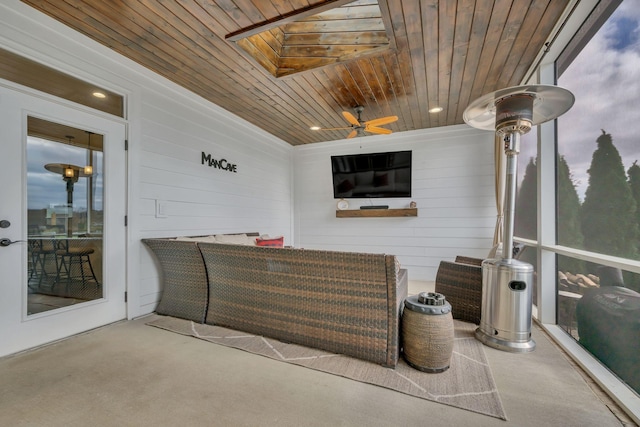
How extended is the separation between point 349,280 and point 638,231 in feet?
6.35

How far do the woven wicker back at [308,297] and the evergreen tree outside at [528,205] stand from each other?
8.23 feet

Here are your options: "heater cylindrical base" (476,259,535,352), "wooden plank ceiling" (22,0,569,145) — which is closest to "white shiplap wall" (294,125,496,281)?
"wooden plank ceiling" (22,0,569,145)

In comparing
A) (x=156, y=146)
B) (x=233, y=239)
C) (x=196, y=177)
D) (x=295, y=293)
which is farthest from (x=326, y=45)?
(x=233, y=239)

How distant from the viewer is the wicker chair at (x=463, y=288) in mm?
2885

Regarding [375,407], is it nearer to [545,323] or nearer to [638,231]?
[638,231]

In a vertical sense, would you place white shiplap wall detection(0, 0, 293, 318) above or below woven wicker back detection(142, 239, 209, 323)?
above

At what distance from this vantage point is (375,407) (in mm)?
1596

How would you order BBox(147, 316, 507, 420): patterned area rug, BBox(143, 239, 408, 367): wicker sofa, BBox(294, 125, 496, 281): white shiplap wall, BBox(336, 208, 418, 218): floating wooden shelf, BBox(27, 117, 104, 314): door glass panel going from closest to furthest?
BBox(147, 316, 507, 420): patterned area rug < BBox(143, 239, 408, 367): wicker sofa < BBox(27, 117, 104, 314): door glass panel < BBox(294, 125, 496, 281): white shiplap wall < BBox(336, 208, 418, 218): floating wooden shelf

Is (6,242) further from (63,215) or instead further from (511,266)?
(511,266)

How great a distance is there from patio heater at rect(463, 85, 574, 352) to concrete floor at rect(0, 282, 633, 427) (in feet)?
0.52

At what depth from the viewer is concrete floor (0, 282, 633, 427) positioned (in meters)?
1.50

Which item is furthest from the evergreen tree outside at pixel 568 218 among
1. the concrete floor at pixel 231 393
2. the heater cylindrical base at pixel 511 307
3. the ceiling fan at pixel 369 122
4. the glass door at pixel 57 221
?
the glass door at pixel 57 221

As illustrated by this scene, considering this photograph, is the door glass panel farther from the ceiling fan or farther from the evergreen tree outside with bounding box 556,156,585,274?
the evergreen tree outside with bounding box 556,156,585,274

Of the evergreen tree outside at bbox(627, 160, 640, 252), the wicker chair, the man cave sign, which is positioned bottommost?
the wicker chair
